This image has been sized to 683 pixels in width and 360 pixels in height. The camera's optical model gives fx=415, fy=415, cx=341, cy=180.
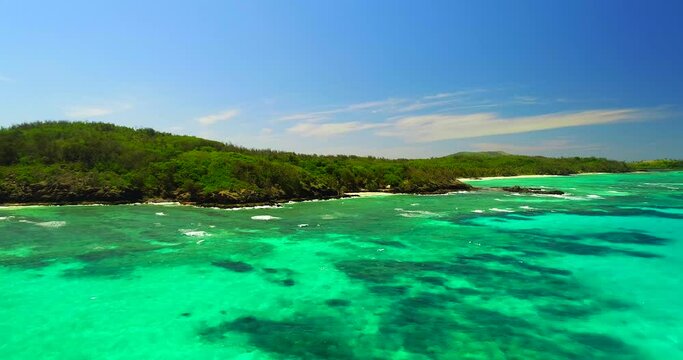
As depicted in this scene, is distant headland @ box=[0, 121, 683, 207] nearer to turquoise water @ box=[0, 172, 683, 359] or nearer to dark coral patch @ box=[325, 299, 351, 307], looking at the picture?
turquoise water @ box=[0, 172, 683, 359]

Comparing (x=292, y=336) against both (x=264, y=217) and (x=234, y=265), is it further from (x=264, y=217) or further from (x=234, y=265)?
(x=264, y=217)

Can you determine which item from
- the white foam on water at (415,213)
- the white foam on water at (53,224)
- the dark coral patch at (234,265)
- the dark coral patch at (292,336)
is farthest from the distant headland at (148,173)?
the dark coral patch at (292,336)

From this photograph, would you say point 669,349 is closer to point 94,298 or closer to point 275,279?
point 275,279

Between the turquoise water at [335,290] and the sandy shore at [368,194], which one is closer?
the turquoise water at [335,290]

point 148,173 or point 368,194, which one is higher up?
point 148,173

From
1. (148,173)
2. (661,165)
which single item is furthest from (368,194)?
(661,165)

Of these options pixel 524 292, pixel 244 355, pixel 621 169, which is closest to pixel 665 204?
pixel 524 292

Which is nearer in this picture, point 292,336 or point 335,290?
point 292,336

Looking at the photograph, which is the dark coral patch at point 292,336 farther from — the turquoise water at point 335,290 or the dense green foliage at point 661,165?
the dense green foliage at point 661,165
